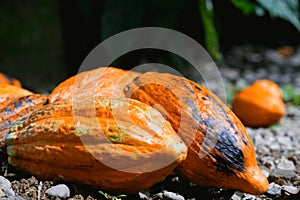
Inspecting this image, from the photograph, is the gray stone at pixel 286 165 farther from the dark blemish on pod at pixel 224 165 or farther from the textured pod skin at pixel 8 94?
the textured pod skin at pixel 8 94

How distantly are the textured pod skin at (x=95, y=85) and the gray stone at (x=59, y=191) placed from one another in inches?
12.5

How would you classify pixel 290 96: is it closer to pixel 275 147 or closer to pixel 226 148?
pixel 275 147

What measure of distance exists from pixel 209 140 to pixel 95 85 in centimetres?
45

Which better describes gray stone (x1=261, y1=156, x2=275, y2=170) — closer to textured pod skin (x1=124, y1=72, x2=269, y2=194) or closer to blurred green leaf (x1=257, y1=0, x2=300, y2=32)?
textured pod skin (x1=124, y1=72, x2=269, y2=194)

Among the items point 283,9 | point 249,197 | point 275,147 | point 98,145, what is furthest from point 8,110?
point 283,9

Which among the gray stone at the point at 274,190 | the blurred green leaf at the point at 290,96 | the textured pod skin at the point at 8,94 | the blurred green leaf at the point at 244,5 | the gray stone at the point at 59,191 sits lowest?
the blurred green leaf at the point at 290,96

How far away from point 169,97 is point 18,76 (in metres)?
2.05

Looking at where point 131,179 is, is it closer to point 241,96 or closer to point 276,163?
point 276,163

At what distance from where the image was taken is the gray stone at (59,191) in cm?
150

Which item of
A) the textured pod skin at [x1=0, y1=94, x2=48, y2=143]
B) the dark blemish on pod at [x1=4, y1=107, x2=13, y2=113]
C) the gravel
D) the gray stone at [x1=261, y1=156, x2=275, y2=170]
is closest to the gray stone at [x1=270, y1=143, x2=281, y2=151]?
the gravel

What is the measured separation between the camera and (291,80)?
396cm

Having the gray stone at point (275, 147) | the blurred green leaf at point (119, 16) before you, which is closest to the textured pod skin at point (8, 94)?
the gray stone at point (275, 147)

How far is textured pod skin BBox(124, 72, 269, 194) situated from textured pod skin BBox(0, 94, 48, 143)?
36 centimetres

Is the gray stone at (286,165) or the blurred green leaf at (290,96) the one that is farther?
the blurred green leaf at (290,96)
